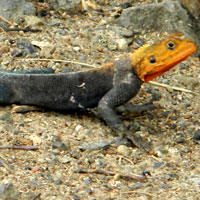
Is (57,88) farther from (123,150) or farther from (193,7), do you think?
(193,7)

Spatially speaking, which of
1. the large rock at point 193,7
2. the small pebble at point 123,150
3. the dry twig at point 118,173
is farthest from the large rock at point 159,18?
the dry twig at point 118,173

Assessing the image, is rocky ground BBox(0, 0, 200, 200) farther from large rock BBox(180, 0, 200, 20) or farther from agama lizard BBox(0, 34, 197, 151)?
large rock BBox(180, 0, 200, 20)

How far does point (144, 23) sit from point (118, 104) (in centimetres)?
240

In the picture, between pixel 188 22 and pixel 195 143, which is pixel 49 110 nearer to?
pixel 195 143

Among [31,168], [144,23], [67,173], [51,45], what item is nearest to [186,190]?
[67,173]

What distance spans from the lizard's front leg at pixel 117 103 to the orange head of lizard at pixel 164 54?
20cm

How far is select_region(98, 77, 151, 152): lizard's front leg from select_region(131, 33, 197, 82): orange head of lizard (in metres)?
0.20

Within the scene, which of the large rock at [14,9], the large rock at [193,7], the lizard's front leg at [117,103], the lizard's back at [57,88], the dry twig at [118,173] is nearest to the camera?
the dry twig at [118,173]

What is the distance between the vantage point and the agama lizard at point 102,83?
6152 millimetres

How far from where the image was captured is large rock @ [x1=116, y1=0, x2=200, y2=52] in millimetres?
8266

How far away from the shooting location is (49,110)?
6.41m

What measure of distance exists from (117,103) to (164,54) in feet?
2.42

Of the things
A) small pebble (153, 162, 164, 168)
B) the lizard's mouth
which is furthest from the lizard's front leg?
small pebble (153, 162, 164, 168)

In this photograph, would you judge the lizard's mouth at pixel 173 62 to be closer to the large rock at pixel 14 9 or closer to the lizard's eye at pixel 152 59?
the lizard's eye at pixel 152 59
